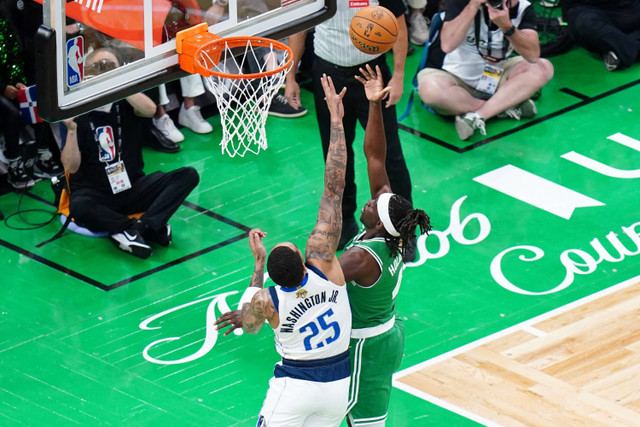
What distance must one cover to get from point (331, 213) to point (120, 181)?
3488 millimetres

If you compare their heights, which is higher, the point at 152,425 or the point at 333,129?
the point at 333,129

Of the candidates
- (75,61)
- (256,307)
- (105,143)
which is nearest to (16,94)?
(105,143)

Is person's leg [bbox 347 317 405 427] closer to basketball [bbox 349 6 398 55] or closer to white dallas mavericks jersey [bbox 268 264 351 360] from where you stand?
white dallas mavericks jersey [bbox 268 264 351 360]

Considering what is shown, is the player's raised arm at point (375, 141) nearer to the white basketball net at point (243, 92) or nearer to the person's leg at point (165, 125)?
the white basketball net at point (243, 92)

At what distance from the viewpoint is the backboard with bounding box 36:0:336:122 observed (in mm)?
6227

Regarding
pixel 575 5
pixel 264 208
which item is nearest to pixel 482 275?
pixel 264 208

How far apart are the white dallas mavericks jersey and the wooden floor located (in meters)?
1.68

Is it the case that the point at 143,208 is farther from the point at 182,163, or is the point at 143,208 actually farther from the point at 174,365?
the point at 174,365

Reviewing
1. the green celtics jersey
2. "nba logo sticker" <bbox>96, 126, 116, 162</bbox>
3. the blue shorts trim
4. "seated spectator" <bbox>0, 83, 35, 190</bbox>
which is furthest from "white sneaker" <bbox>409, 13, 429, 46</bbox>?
the blue shorts trim

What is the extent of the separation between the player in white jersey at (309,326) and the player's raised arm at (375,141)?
2.06 feet

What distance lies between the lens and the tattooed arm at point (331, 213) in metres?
6.38

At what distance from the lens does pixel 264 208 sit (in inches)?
401

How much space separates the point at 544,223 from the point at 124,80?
14.2 feet

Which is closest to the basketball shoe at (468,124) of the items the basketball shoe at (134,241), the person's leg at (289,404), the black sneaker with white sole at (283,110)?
the black sneaker with white sole at (283,110)
